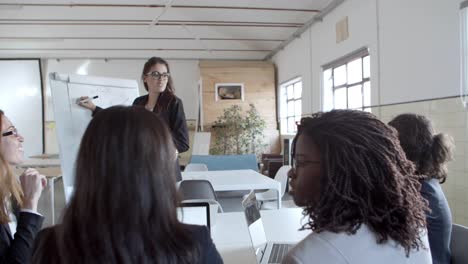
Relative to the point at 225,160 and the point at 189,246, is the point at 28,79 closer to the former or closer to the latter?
the point at 225,160

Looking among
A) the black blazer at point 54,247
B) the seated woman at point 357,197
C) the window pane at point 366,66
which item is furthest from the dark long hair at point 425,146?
the window pane at point 366,66

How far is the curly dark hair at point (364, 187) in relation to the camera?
2.81 ft

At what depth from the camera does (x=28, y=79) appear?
944 cm

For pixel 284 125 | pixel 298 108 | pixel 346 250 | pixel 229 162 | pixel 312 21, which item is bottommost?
pixel 229 162

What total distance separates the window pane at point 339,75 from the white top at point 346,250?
5.07 meters

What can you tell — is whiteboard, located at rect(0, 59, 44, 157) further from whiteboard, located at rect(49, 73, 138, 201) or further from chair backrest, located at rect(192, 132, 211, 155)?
whiteboard, located at rect(49, 73, 138, 201)

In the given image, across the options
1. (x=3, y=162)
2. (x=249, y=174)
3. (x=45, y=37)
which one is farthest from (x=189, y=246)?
(x=45, y=37)

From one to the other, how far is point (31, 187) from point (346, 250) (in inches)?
43.7

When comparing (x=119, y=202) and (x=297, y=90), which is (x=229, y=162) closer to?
(x=297, y=90)

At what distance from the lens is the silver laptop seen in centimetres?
146

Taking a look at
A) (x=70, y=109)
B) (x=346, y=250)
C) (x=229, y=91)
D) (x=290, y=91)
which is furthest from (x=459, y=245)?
(x=229, y=91)

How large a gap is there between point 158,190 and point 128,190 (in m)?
0.06

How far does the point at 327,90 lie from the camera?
6137 millimetres

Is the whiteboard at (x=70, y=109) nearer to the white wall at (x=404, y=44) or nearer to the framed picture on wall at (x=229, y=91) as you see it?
the white wall at (x=404, y=44)
